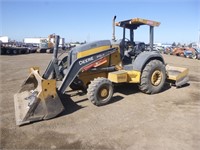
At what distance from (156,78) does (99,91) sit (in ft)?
7.90

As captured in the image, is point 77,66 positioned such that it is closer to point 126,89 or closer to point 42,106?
point 42,106

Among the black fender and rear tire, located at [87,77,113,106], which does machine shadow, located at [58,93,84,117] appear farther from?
the black fender

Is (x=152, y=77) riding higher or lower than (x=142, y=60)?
lower

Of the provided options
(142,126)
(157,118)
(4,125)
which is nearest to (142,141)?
(142,126)

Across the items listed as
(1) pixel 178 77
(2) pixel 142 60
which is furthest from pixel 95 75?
(1) pixel 178 77

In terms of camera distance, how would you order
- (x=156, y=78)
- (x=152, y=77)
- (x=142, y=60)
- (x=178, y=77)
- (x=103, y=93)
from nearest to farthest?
1. (x=103, y=93)
2. (x=142, y=60)
3. (x=152, y=77)
4. (x=156, y=78)
5. (x=178, y=77)

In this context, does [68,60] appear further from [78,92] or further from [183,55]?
[183,55]

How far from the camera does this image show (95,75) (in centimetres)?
677

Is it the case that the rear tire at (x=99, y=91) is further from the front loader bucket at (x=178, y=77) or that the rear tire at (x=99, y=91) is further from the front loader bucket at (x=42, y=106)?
the front loader bucket at (x=178, y=77)

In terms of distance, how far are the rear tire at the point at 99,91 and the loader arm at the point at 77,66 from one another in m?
0.51

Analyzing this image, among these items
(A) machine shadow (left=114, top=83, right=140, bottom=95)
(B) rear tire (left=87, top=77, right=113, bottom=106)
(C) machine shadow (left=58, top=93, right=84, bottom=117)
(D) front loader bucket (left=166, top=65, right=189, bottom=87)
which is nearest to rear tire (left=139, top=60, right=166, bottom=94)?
(A) machine shadow (left=114, top=83, right=140, bottom=95)

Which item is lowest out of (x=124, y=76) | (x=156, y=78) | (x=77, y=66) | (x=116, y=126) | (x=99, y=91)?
(x=116, y=126)

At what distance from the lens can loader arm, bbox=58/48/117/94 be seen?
5676 millimetres

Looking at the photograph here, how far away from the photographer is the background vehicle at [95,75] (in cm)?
504
